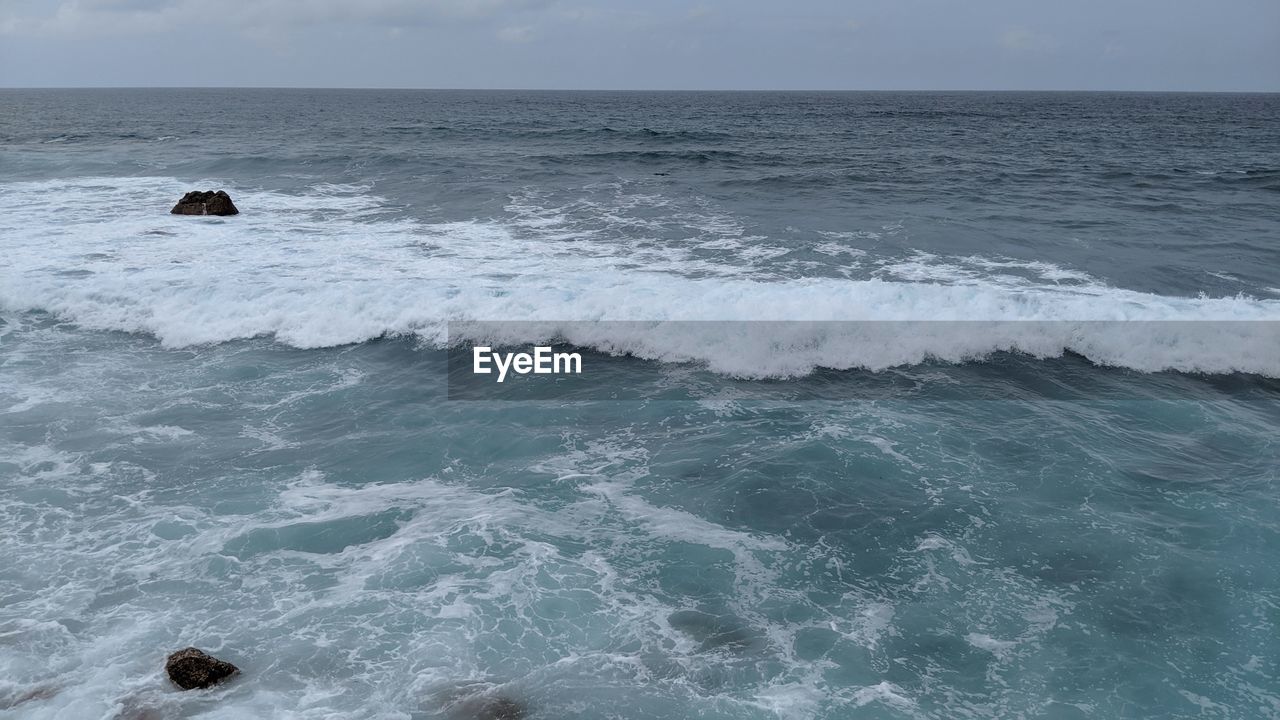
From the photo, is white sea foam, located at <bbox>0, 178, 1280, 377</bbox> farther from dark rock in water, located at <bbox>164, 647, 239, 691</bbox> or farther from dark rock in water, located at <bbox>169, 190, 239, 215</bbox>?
dark rock in water, located at <bbox>164, 647, 239, 691</bbox>

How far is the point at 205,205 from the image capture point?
1267 inches

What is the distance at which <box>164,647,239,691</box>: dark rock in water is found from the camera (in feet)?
30.4

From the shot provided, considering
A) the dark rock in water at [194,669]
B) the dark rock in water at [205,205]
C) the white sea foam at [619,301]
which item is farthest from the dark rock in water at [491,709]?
the dark rock in water at [205,205]

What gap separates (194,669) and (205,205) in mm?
27177

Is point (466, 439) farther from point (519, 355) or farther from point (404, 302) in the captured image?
point (404, 302)

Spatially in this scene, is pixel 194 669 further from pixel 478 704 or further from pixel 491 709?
pixel 491 709

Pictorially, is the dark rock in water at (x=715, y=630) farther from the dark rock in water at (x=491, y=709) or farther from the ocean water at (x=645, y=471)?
the dark rock in water at (x=491, y=709)

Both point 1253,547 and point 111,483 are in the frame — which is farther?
point 111,483

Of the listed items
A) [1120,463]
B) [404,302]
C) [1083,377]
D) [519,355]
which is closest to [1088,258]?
[1083,377]

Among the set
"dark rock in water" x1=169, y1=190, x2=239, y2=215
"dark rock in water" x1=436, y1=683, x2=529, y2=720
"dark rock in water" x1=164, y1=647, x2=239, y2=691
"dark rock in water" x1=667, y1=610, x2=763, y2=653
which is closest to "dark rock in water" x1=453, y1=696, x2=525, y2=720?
"dark rock in water" x1=436, y1=683, x2=529, y2=720

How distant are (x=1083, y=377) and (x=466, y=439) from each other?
13.1 metres

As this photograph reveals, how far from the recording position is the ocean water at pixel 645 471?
32.4 feet

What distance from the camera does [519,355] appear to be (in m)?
19.5

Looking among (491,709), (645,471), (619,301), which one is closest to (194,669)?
(491,709)
